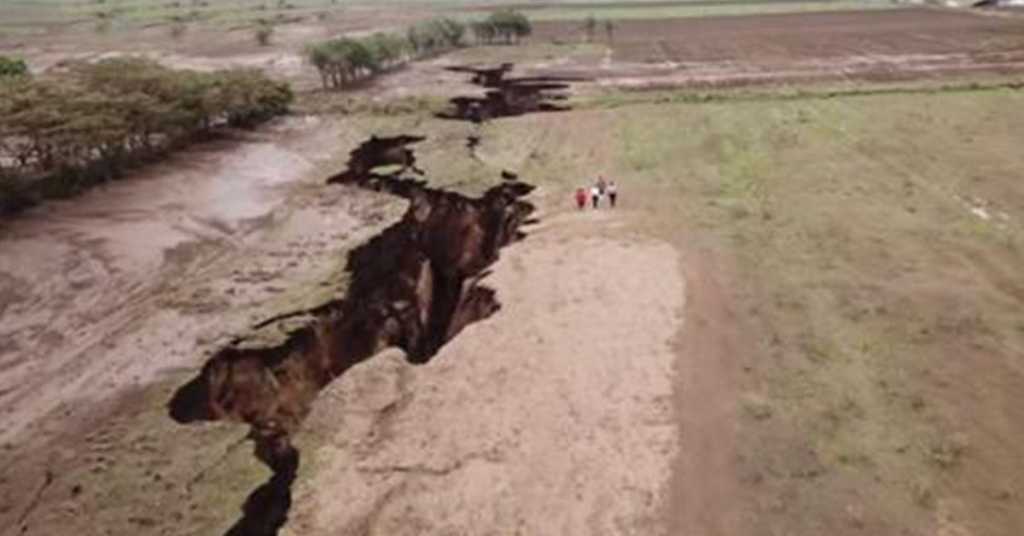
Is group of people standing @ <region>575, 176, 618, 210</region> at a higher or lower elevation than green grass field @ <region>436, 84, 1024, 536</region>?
higher

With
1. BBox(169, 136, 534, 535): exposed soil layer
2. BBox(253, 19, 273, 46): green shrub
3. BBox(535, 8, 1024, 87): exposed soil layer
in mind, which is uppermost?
BBox(253, 19, 273, 46): green shrub

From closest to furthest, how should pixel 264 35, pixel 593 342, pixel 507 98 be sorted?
pixel 593 342 → pixel 507 98 → pixel 264 35

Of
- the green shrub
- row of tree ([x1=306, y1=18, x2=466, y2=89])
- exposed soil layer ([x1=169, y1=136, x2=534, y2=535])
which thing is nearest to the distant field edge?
exposed soil layer ([x1=169, y1=136, x2=534, y2=535])

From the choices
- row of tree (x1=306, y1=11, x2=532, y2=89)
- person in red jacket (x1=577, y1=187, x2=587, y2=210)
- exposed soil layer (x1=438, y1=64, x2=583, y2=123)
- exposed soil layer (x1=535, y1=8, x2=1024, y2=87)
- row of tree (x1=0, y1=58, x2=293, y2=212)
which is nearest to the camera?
person in red jacket (x1=577, y1=187, x2=587, y2=210)

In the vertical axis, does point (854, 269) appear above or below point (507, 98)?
below

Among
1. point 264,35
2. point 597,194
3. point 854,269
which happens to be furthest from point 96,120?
point 264,35

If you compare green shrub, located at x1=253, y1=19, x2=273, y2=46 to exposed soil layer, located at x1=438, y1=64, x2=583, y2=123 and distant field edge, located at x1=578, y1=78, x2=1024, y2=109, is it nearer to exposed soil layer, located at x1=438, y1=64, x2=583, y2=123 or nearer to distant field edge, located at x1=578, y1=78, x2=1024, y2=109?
exposed soil layer, located at x1=438, y1=64, x2=583, y2=123

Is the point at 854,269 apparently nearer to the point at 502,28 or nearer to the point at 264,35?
the point at 502,28
